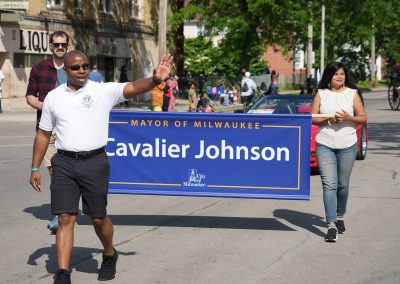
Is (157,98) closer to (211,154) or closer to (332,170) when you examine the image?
(211,154)

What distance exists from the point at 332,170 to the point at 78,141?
10.3 ft

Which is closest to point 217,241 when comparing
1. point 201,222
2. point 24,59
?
point 201,222

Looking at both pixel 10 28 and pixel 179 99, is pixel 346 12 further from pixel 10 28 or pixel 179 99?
pixel 10 28

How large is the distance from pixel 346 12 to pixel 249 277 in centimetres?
4658

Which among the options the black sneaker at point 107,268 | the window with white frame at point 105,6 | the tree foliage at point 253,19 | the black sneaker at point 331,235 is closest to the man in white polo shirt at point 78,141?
the black sneaker at point 107,268

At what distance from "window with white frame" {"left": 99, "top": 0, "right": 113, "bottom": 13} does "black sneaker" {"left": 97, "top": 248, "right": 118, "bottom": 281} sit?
3648cm

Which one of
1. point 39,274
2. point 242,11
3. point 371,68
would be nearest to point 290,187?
point 39,274

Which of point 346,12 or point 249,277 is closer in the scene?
point 249,277

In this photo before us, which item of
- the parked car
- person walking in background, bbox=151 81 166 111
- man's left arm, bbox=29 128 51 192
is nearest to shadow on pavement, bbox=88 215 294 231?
man's left arm, bbox=29 128 51 192

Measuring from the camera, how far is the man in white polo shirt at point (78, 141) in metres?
6.91

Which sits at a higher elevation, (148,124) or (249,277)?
(148,124)

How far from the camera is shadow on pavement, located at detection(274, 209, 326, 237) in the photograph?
981cm

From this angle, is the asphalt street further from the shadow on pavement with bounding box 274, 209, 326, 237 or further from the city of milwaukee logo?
the city of milwaukee logo

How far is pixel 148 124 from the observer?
966cm
